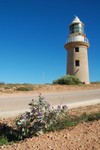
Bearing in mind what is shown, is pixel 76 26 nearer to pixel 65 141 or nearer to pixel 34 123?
pixel 34 123

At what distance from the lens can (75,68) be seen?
116 ft

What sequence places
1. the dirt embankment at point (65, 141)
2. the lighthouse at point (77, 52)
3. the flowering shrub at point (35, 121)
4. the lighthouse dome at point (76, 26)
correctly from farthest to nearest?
the lighthouse dome at point (76, 26) < the lighthouse at point (77, 52) < the flowering shrub at point (35, 121) < the dirt embankment at point (65, 141)

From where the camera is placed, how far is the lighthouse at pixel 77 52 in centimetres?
3550

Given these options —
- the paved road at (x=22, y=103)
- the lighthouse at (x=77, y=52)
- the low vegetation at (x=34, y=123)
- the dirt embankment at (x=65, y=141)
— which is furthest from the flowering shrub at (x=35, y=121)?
the lighthouse at (x=77, y=52)

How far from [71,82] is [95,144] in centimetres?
2211

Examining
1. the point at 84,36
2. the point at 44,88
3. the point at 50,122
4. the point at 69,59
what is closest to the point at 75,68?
the point at 69,59

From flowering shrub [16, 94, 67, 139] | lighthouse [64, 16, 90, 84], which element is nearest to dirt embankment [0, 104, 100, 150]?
flowering shrub [16, 94, 67, 139]

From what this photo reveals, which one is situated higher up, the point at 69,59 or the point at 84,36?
the point at 84,36

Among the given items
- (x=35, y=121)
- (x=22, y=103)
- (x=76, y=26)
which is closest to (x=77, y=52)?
(x=76, y=26)

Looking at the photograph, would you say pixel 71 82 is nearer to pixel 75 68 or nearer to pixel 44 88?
pixel 44 88

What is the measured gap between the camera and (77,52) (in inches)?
1428

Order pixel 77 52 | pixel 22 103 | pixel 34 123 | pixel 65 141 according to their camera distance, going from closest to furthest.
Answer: pixel 65 141 < pixel 34 123 < pixel 22 103 < pixel 77 52

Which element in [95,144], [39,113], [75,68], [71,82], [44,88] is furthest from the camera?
[75,68]

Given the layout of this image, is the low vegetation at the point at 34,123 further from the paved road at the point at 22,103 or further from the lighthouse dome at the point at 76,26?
the lighthouse dome at the point at 76,26
